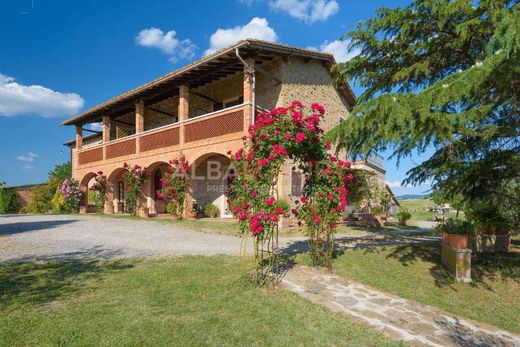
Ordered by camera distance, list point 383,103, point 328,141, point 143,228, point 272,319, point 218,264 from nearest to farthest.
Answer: point 272,319 < point 383,103 < point 328,141 < point 218,264 < point 143,228

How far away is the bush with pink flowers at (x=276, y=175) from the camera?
170 inches

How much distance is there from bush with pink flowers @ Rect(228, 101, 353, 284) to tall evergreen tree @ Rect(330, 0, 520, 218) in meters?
0.53

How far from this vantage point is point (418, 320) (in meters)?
3.60

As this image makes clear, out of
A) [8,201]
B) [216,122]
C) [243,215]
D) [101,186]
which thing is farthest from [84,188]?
[243,215]

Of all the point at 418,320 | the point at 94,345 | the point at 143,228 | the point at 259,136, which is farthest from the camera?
the point at 143,228

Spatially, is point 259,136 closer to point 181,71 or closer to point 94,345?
point 94,345

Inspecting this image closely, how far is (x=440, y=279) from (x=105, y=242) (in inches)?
315

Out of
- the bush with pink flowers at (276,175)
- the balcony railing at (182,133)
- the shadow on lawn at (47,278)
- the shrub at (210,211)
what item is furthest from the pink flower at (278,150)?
the shrub at (210,211)

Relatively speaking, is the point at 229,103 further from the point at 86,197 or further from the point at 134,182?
the point at 86,197

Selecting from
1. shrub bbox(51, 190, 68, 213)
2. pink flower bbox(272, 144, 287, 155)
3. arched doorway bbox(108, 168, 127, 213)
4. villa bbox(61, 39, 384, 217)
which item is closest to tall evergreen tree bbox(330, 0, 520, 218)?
pink flower bbox(272, 144, 287, 155)

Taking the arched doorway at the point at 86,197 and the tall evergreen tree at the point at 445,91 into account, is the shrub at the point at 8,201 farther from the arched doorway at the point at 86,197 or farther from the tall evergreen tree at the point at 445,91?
the tall evergreen tree at the point at 445,91

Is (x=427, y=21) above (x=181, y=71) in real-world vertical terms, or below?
below

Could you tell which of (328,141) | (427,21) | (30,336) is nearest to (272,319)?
(30,336)

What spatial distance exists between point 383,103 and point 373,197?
508 inches
